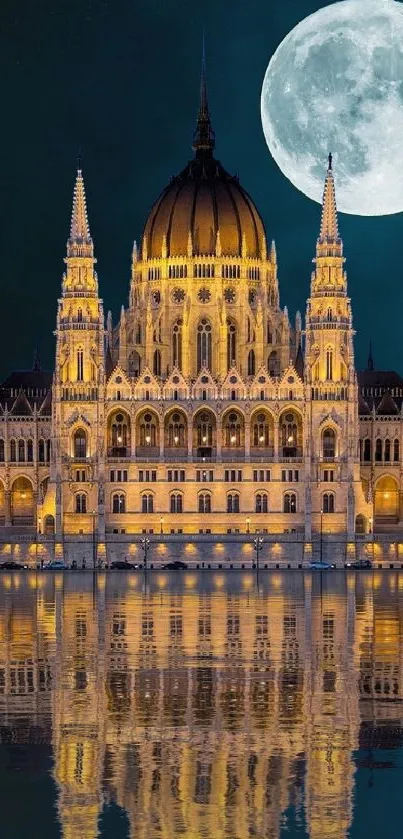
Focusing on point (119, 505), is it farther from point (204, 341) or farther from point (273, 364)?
point (273, 364)

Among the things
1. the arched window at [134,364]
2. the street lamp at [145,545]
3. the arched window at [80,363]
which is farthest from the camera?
the arched window at [134,364]

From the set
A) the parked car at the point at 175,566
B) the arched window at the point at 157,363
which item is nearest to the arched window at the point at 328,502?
the parked car at the point at 175,566

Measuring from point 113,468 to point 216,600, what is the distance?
72367 mm

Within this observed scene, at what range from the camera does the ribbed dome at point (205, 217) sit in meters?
188

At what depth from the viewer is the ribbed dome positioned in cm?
18775

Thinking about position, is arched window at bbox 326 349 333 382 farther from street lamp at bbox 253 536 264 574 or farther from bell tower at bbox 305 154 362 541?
street lamp at bbox 253 536 264 574

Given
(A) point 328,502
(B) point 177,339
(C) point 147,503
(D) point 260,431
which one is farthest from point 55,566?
(B) point 177,339

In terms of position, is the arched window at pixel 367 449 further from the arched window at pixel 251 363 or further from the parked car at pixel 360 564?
the parked car at pixel 360 564

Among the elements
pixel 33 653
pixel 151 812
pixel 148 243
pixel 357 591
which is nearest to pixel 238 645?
pixel 33 653

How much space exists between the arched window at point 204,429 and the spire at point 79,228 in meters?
18.4

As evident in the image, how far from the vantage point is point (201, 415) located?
177m

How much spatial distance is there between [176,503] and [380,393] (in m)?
30.4

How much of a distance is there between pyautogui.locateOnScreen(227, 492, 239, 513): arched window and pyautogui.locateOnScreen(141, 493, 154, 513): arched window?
6742 mm

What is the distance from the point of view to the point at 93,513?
172250mm
